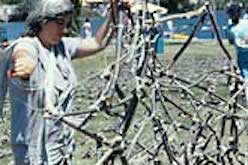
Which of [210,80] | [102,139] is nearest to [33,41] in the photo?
[210,80]

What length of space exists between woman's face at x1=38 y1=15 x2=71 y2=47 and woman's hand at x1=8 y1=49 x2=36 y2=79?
262mm

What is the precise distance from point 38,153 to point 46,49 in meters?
0.46

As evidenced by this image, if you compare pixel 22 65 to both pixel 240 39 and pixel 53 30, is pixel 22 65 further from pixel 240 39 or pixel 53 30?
pixel 240 39

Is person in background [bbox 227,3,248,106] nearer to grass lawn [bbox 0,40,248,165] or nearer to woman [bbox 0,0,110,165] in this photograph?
grass lawn [bbox 0,40,248,165]

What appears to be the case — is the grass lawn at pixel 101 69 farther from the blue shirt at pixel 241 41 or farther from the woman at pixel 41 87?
the blue shirt at pixel 241 41

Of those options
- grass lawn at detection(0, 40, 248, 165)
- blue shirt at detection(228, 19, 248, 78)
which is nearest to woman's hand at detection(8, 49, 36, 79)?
grass lawn at detection(0, 40, 248, 165)

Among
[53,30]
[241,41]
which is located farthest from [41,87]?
[241,41]

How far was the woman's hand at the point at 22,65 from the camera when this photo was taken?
4109 millimetres

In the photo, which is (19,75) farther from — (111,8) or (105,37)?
(105,37)

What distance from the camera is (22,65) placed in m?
4.15

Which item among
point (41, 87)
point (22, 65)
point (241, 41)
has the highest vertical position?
point (22, 65)

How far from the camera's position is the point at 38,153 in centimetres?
454

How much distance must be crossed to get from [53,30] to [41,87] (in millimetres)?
279

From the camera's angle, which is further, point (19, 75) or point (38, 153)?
point (38, 153)
